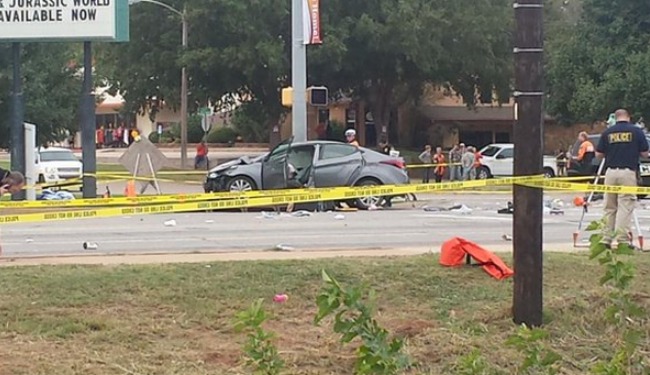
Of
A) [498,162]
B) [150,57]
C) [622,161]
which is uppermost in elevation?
[150,57]

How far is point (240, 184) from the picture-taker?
2425 centimetres

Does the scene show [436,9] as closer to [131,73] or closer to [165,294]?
[131,73]

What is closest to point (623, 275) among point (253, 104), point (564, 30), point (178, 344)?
point (178, 344)

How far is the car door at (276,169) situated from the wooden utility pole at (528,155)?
14.8 metres

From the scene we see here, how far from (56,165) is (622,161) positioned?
30018 millimetres

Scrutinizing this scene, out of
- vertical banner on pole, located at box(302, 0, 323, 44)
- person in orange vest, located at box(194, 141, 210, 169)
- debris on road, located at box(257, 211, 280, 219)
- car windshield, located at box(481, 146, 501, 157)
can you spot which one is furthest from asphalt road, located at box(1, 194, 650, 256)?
person in orange vest, located at box(194, 141, 210, 169)

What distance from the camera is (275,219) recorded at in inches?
804

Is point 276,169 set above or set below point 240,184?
above

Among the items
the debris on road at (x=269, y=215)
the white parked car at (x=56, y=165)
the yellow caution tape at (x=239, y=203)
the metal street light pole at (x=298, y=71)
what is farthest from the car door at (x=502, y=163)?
the yellow caution tape at (x=239, y=203)

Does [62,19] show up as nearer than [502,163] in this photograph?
Yes

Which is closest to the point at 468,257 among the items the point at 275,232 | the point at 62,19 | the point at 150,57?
the point at 275,232

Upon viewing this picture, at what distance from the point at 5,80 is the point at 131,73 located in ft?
Answer: 43.8

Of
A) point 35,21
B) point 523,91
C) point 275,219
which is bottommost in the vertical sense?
point 275,219

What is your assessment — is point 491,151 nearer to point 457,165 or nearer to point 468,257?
point 457,165
